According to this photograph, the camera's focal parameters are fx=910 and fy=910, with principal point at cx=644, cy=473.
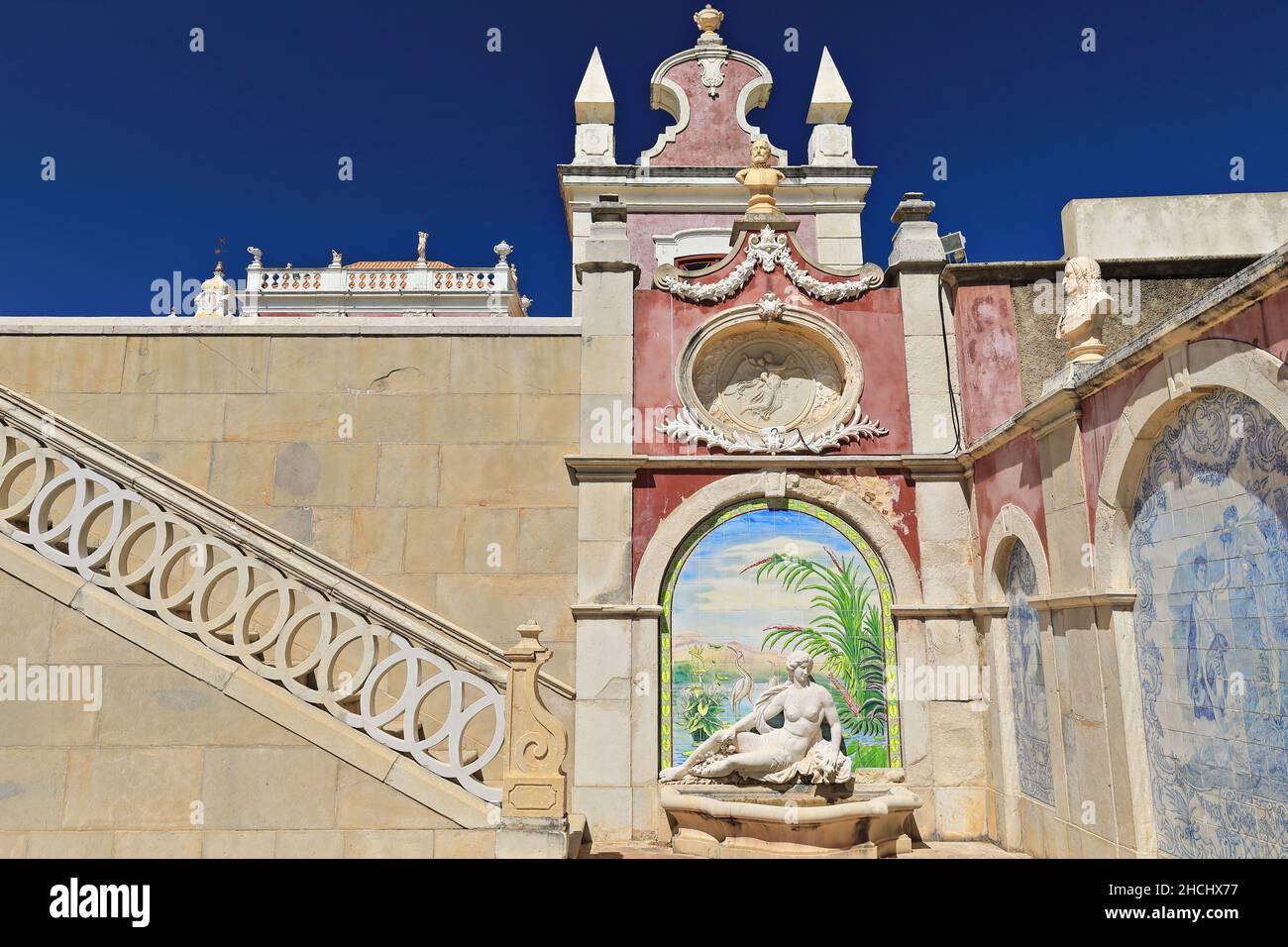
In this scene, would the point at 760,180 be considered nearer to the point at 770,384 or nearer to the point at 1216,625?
the point at 770,384

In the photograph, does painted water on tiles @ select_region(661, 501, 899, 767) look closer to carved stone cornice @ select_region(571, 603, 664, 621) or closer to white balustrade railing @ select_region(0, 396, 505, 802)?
carved stone cornice @ select_region(571, 603, 664, 621)

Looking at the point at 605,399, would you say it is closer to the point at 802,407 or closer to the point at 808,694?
the point at 802,407

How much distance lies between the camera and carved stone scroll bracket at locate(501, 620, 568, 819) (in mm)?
6965

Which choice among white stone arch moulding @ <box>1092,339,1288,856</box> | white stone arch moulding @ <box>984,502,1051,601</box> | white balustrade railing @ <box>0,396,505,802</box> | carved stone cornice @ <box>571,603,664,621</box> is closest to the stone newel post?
white balustrade railing @ <box>0,396,505,802</box>

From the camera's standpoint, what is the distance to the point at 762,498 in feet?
33.8

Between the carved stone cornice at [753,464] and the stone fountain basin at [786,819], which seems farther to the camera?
the carved stone cornice at [753,464]

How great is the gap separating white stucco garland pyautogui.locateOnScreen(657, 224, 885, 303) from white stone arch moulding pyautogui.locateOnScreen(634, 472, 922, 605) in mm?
2153

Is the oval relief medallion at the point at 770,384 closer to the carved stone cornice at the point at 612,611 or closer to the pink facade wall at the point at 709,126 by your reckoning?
the carved stone cornice at the point at 612,611

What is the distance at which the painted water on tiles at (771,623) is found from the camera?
980 cm

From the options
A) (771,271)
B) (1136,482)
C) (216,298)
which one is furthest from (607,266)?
(216,298)

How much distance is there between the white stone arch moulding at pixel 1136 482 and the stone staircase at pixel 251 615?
450 centimetres

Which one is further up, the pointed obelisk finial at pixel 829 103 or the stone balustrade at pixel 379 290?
the stone balustrade at pixel 379 290

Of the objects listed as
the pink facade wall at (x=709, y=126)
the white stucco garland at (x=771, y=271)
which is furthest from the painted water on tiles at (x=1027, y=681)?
the pink facade wall at (x=709, y=126)
